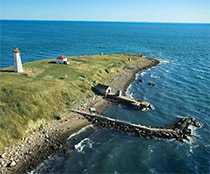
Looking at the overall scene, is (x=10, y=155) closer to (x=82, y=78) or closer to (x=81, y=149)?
(x=81, y=149)

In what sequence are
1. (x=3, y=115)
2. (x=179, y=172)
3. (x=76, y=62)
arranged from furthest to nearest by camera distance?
1. (x=76, y=62)
2. (x=3, y=115)
3. (x=179, y=172)

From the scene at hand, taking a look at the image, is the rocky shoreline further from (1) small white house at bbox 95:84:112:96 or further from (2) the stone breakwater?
(1) small white house at bbox 95:84:112:96

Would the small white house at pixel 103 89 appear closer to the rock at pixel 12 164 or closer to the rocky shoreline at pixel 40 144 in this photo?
the rocky shoreline at pixel 40 144

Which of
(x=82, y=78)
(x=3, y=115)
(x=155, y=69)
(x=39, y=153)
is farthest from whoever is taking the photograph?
(x=155, y=69)

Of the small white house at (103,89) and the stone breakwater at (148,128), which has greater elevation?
the small white house at (103,89)

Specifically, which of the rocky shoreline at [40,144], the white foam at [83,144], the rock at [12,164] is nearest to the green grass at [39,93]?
the rocky shoreline at [40,144]

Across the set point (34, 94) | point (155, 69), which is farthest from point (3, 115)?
point (155, 69)
